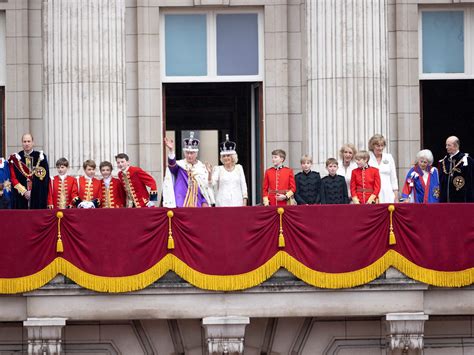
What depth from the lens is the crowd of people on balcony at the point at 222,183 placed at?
38.0 m

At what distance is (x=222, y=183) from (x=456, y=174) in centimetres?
472

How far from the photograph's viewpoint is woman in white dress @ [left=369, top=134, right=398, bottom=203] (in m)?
38.8

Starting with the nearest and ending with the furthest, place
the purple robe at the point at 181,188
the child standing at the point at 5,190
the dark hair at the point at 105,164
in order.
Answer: the purple robe at the point at 181,188 → the dark hair at the point at 105,164 → the child standing at the point at 5,190

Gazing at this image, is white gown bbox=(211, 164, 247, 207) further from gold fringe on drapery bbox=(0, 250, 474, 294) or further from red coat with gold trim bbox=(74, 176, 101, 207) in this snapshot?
red coat with gold trim bbox=(74, 176, 101, 207)

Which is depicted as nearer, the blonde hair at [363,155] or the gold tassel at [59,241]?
the gold tassel at [59,241]

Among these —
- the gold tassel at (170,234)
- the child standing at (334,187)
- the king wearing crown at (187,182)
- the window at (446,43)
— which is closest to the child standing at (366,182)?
the child standing at (334,187)

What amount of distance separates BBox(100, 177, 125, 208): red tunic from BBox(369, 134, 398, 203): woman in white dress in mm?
5119

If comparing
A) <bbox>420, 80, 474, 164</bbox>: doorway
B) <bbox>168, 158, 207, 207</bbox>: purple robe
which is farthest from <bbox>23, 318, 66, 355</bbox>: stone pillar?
<bbox>420, 80, 474, 164</bbox>: doorway

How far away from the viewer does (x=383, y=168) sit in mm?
38844

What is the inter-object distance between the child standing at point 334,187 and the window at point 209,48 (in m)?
5.58

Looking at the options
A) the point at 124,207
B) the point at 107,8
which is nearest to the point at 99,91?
the point at 107,8

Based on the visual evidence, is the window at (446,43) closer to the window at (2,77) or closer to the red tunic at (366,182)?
the red tunic at (366,182)

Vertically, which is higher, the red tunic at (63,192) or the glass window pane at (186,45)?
the glass window pane at (186,45)

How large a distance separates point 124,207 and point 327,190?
161 inches
